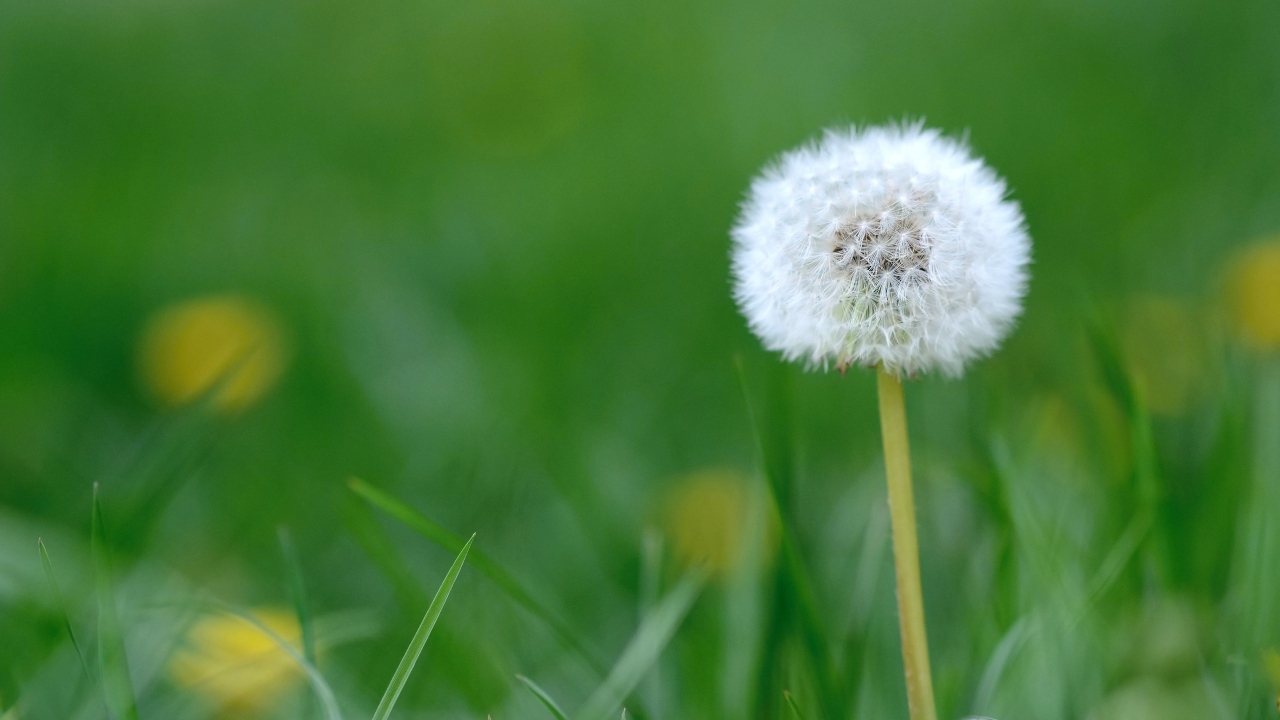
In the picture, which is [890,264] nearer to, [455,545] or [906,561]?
[906,561]

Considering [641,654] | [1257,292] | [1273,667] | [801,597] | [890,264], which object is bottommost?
[641,654]

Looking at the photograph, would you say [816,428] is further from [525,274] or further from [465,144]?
[465,144]

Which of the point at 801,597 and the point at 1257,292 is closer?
the point at 801,597

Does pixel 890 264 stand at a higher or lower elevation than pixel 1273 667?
higher

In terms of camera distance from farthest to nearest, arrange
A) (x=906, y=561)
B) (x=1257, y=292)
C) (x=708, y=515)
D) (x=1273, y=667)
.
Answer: (x=1257, y=292)
(x=708, y=515)
(x=1273, y=667)
(x=906, y=561)

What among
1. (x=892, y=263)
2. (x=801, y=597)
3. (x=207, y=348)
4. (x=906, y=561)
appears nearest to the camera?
(x=906, y=561)

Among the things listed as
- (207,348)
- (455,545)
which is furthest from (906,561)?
(207,348)
